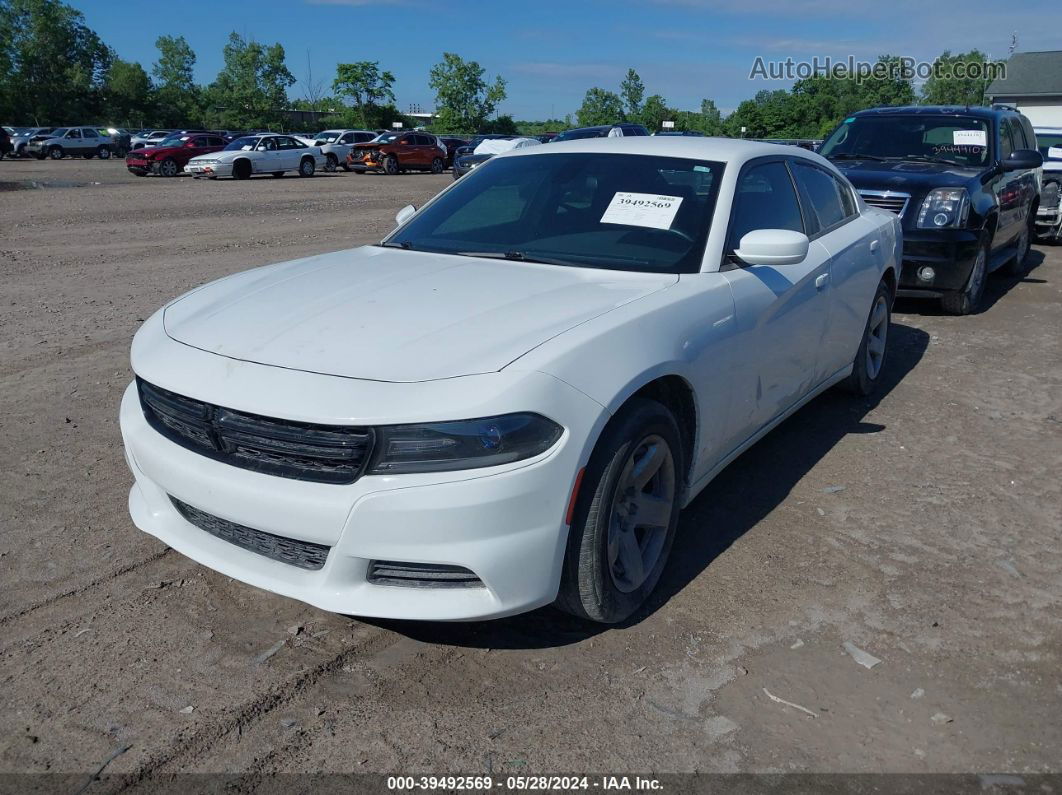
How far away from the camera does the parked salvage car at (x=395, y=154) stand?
34719 millimetres

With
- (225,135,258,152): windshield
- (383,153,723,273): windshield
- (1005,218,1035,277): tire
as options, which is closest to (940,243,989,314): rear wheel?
(1005,218,1035,277): tire

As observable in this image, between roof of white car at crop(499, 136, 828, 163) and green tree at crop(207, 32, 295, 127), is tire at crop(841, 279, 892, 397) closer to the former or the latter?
roof of white car at crop(499, 136, 828, 163)

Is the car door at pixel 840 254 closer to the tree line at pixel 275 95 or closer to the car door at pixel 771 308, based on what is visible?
the car door at pixel 771 308

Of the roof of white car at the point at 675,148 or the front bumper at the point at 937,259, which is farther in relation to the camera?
the front bumper at the point at 937,259

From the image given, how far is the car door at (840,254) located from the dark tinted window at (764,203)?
6.6 inches

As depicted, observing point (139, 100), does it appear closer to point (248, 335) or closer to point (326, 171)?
point (326, 171)

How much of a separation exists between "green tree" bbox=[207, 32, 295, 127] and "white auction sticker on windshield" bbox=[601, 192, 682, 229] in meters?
97.2

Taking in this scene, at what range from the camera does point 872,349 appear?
5.75 metres

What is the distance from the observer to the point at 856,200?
562cm

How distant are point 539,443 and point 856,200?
3.88 meters

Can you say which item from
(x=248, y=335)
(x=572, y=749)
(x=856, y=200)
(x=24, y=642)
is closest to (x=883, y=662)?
(x=572, y=749)

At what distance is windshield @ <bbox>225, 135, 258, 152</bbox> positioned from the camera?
3027 cm

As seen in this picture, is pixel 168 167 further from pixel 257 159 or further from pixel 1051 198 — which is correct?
pixel 1051 198

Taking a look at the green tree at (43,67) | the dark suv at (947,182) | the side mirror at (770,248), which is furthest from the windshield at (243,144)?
the green tree at (43,67)
